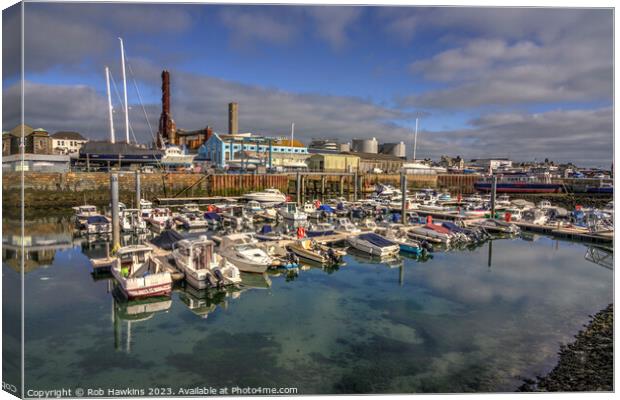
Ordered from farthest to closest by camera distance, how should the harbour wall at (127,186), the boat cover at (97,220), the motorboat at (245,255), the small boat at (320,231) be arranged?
the harbour wall at (127,186) < the boat cover at (97,220) < the small boat at (320,231) < the motorboat at (245,255)

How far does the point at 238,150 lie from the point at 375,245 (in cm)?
6563

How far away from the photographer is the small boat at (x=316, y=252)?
2689 cm

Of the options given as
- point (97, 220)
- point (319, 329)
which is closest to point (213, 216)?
point (97, 220)

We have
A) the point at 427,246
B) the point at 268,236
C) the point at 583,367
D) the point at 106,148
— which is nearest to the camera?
the point at 583,367

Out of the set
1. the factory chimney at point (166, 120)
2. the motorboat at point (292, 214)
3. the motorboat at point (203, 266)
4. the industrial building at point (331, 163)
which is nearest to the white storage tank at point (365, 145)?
the industrial building at point (331, 163)

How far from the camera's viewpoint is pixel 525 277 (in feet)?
79.6

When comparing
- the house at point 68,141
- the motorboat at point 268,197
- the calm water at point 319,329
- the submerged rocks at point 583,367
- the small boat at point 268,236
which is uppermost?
the house at point 68,141

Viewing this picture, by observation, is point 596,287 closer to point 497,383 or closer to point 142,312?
point 497,383

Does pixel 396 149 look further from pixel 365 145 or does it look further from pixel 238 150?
pixel 238 150

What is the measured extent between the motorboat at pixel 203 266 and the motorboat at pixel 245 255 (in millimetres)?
1349

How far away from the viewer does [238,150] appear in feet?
296

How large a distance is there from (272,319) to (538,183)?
8204 cm

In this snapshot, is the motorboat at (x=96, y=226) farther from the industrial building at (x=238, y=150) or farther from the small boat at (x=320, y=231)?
the industrial building at (x=238, y=150)

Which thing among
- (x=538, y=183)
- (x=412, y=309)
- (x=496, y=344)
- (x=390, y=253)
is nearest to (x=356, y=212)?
(x=390, y=253)
